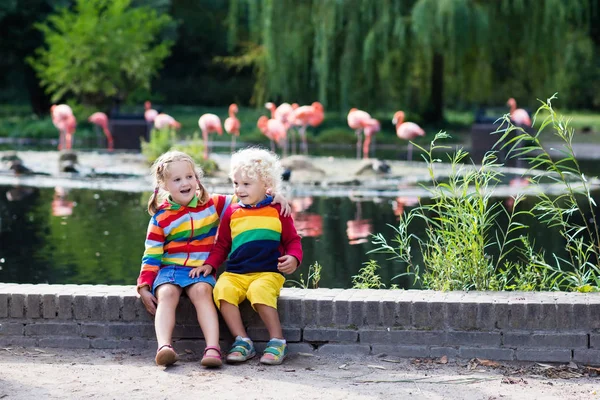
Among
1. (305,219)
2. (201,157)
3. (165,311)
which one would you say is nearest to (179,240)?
(165,311)

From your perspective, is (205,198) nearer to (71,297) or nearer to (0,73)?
(71,297)

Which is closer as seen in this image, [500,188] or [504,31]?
[500,188]

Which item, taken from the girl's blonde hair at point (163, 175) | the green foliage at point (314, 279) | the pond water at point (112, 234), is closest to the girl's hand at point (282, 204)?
the girl's blonde hair at point (163, 175)

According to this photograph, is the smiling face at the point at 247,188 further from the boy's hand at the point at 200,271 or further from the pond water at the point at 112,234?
the pond water at the point at 112,234

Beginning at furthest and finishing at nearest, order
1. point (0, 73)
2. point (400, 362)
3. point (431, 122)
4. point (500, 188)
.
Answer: point (0, 73)
point (431, 122)
point (500, 188)
point (400, 362)

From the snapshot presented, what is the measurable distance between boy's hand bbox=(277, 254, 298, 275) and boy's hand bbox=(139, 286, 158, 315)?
23.5 inches

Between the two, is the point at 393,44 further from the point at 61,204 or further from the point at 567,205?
the point at 567,205

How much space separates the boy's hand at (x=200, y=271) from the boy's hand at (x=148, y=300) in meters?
0.21

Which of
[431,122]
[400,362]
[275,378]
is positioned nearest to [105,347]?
[275,378]

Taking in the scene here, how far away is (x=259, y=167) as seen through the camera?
4934 mm

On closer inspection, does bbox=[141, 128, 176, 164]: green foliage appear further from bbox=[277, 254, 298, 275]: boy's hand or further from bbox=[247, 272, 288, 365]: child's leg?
bbox=[247, 272, 288, 365]: child's leg

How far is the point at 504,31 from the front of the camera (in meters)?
23.0

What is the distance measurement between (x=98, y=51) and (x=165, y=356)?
25615mm

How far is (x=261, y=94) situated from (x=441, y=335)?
21112 mm
